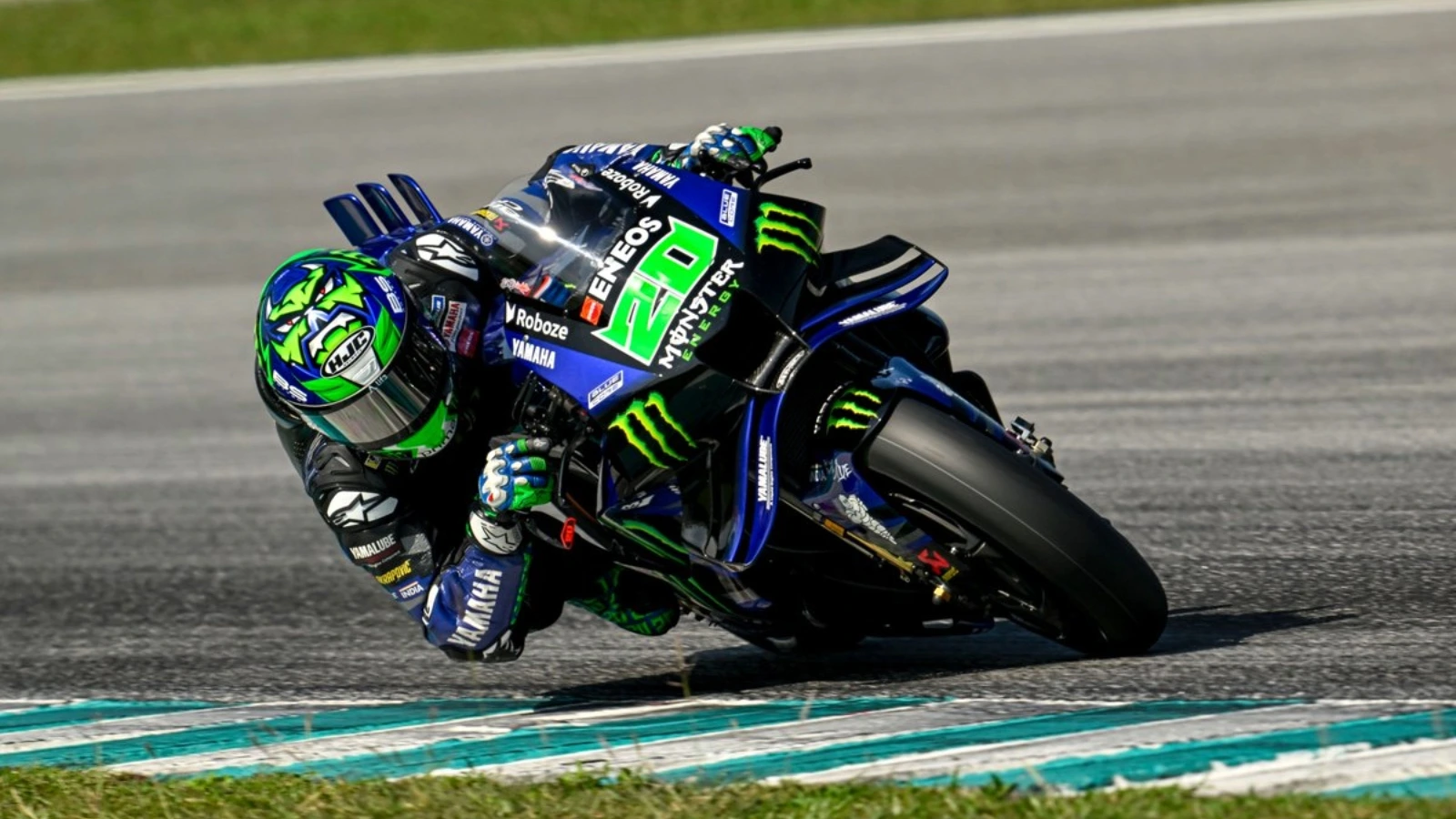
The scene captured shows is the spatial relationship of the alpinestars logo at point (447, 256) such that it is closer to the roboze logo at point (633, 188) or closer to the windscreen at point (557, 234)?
the windscreen at point (557, 234)

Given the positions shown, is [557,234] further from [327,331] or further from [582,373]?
[327,331]

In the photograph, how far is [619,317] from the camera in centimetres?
450

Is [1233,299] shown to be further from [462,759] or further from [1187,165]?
[462,759]

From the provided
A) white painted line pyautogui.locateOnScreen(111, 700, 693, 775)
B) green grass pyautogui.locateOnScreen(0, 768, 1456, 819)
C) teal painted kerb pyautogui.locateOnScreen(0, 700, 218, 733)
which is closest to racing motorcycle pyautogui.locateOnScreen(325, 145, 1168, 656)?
white painted line pyautogui.locateOnScreen(111, 700, 693, 775)

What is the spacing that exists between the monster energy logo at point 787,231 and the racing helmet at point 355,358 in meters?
0.87

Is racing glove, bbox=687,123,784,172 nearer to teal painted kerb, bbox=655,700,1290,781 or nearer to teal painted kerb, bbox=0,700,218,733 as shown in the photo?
teal painted kerb, bbox=655,700,1290,781

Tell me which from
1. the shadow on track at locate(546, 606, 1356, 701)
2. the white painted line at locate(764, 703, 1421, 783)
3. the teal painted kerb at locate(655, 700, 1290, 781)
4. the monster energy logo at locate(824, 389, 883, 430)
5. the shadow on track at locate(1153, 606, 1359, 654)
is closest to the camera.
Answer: the white painted line at locate(764, 703, 1421, 783)

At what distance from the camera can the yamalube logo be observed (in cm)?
452

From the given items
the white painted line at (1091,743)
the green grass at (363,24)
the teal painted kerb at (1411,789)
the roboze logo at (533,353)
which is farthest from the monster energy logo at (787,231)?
the green grass at (363,24)

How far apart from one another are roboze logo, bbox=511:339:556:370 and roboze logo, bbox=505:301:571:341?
0.11 feet

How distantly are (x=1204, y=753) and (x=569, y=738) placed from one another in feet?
5.48

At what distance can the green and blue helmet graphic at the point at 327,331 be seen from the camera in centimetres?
453

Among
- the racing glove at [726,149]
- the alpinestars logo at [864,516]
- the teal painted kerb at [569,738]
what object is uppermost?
the racing glove at [726,149]

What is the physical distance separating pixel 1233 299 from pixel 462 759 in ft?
20.1
